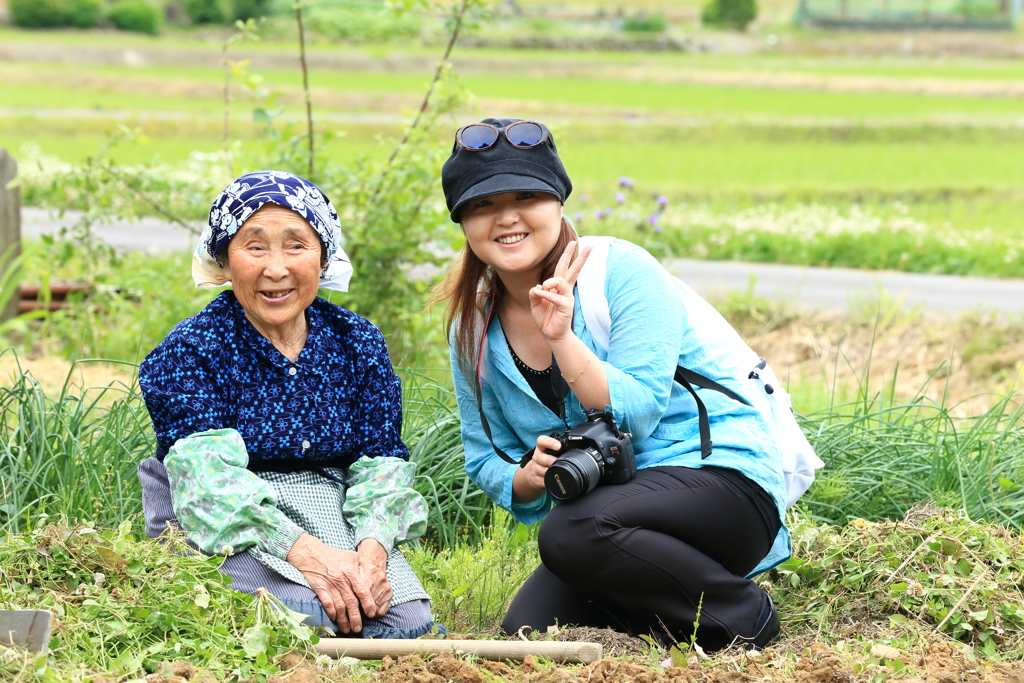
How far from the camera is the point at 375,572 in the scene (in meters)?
2.66

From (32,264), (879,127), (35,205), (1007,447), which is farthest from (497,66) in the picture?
(1007,447)

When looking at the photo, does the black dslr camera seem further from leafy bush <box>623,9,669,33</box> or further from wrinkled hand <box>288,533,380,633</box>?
leafy bush <box>623,9,669,33</box>

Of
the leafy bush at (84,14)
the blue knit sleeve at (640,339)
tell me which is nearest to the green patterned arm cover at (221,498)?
the blue knit sleeve at (640,339)

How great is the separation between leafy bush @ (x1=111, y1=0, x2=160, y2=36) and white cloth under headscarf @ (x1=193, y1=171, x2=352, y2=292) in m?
54.0

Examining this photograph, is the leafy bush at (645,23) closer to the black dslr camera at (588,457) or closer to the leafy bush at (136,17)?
the leafy bush at (136,17)

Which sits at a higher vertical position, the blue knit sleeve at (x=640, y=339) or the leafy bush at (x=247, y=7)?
the leafy bush at (x=247, y=7)

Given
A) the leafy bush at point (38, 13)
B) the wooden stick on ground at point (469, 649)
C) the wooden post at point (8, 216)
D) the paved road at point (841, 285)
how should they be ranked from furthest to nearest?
the leafy bush at point (38, 13), the paved road at point (841, 285), the wooden post at point (8, 216), the wooden stick on ground at point (469, 649)

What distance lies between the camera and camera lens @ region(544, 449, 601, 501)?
8.50ft

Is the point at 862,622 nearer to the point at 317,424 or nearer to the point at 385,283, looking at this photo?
the point at 317,424

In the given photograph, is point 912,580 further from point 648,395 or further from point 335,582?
point 335,582

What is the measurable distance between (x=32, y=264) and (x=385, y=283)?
2.90 m

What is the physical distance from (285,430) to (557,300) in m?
0.76

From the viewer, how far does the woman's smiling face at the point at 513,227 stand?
270 cm

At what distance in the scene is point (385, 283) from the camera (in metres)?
5.36
